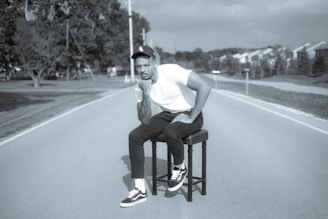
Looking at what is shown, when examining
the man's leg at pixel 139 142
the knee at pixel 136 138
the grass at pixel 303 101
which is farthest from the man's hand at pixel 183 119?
the grass at pixel 303 101

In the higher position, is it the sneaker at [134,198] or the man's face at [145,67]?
the man's face at [145,67]

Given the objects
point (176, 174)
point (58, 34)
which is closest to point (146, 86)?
point (176, 174)

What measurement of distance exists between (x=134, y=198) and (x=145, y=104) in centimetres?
102

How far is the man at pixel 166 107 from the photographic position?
15.1 ft

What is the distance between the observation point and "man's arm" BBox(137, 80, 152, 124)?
4.75m

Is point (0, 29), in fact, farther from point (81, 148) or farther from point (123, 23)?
point (123, 23)

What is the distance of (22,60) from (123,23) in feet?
257

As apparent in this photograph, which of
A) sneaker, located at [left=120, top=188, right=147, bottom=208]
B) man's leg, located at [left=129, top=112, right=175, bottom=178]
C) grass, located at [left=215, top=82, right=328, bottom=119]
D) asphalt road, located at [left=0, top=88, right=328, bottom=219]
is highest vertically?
man's leg, located at [left=129, top=112, right=175, bottom=178]

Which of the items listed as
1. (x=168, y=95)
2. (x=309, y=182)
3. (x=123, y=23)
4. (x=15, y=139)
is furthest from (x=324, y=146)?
(x=123, y=23)

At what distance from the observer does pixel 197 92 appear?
15.1ft

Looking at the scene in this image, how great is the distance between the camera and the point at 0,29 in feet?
147

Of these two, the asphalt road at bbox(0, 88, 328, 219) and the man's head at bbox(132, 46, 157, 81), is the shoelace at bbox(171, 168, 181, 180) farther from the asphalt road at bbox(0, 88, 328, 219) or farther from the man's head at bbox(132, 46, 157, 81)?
the man's head at bbox(132, 46, 157, 81)

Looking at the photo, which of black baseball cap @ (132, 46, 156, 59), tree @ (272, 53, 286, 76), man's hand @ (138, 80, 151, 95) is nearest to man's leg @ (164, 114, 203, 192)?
man's hand @ (138, 80, 151, 95)

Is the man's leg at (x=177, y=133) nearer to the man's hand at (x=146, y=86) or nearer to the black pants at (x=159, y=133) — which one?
the black pants at (x=159, y=133)
